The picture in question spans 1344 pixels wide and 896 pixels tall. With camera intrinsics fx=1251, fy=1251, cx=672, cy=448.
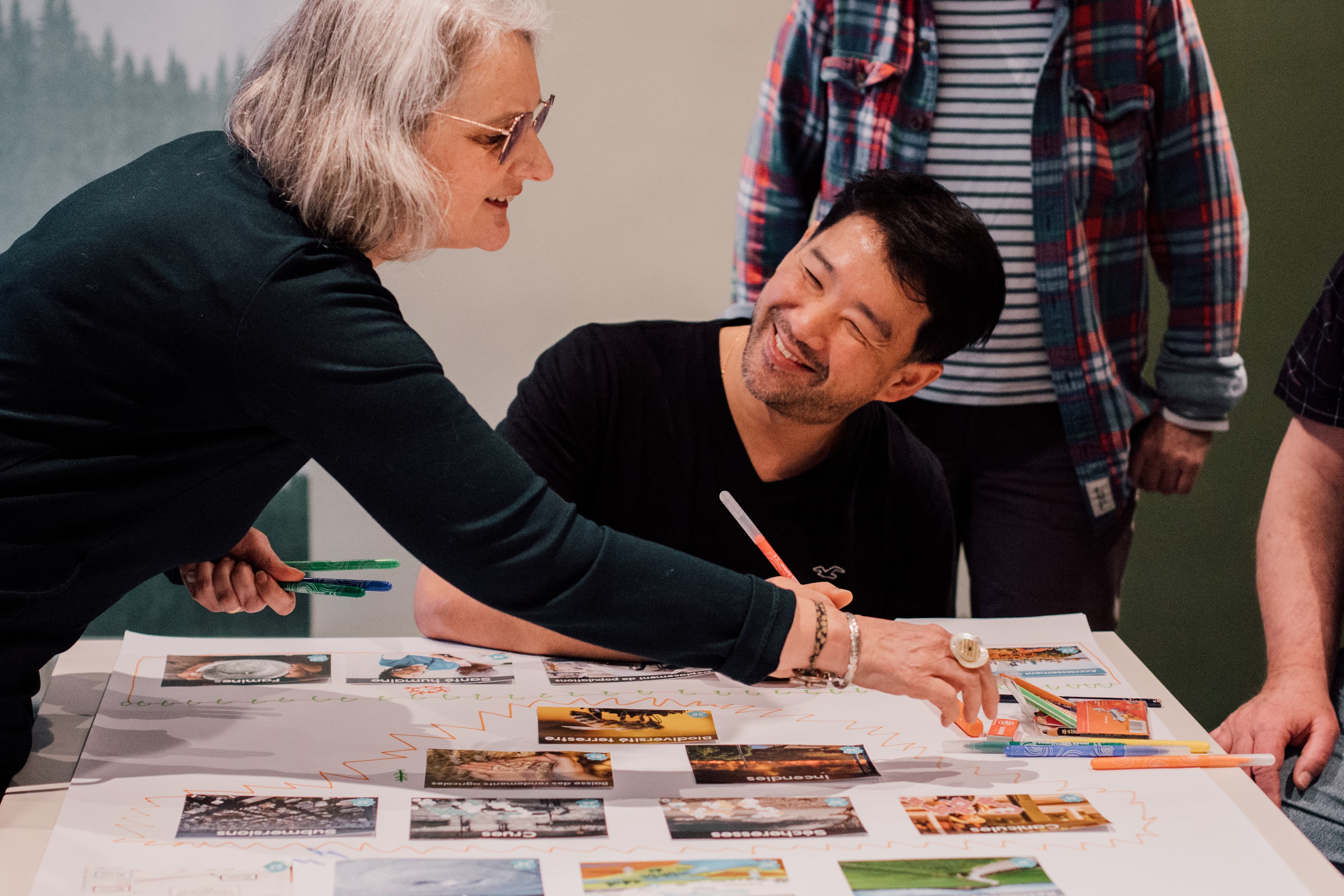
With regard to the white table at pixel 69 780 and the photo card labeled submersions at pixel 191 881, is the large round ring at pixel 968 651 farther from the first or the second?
the photo card labeled submersions at pixel 191 881

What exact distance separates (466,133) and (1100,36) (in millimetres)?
1244

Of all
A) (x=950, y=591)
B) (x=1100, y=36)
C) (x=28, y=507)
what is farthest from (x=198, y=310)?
(x=1100, y=36)

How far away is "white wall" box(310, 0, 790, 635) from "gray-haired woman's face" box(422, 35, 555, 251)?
139cm

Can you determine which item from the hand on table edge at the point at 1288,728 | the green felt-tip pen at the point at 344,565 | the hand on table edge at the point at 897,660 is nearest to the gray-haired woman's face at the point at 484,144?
the green felt-tip pen at the point at 344,565

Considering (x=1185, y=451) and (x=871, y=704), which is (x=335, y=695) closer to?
(x=871, y=704)

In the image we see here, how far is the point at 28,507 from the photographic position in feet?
3.28

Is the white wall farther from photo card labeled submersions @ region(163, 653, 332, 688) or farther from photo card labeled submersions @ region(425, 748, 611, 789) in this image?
photo card labeled submersions @ region(425, 748, 611, 789)

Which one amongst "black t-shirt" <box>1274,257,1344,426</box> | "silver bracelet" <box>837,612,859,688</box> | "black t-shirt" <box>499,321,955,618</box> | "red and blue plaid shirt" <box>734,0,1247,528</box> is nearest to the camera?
"silver bracelet" <box>837,612,859,688</box>

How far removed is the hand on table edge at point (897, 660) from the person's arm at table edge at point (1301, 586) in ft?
1.16

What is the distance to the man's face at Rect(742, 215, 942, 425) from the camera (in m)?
1.54

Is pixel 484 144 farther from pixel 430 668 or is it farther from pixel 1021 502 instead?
pixel 1021 502

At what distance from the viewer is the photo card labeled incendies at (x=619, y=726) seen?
1.21m

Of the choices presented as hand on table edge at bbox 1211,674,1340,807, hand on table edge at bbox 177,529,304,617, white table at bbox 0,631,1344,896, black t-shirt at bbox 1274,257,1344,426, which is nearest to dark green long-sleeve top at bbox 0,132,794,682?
white table at bbox 0,631,1344,896

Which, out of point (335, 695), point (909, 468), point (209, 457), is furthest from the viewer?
point (909, 468)
